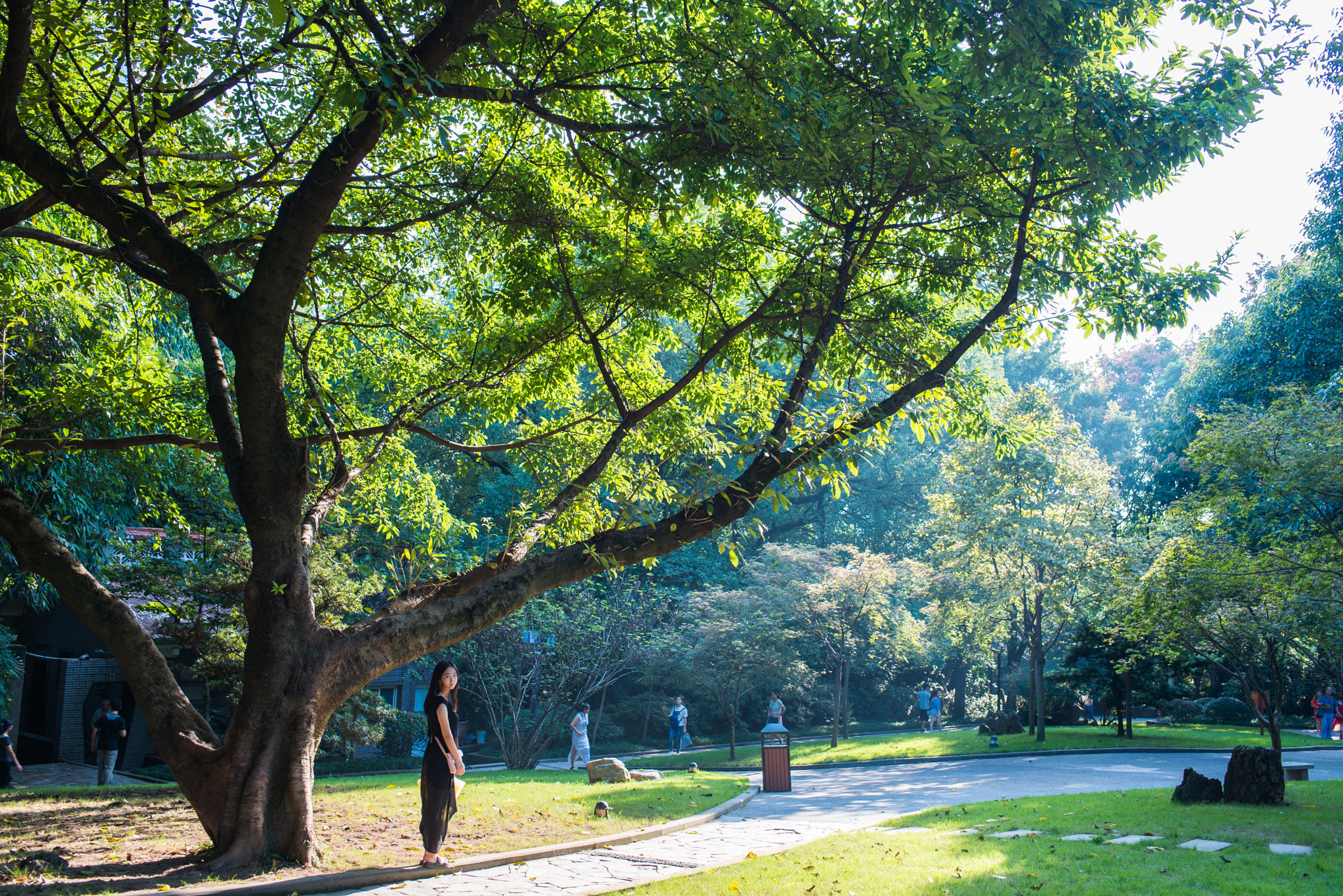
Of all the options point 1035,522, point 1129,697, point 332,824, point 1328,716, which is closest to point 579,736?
point 332,824

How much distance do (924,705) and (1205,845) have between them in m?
25.4

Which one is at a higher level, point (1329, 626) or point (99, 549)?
point (99, 549)

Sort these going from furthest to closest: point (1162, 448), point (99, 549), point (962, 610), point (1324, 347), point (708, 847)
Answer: point (1162, 448) < point (962, 610) < point (1324, 347) < point (99, 549) < point (708, 847)

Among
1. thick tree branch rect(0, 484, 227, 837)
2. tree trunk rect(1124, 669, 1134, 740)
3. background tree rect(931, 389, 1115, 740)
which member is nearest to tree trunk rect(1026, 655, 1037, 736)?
background tree rect(931, 389, 1115, 740)

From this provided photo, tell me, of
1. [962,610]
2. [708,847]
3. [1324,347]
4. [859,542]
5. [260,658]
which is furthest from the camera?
[859,542]

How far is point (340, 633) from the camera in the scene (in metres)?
7.26

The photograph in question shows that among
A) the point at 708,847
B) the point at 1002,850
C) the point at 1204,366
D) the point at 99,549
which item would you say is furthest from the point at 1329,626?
the point at 99,549

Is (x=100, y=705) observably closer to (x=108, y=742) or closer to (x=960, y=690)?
(x=108, y=742)

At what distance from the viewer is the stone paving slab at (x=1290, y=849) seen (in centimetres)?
718

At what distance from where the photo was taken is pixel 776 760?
553 inches

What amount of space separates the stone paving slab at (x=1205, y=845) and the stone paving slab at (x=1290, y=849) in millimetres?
→ 339

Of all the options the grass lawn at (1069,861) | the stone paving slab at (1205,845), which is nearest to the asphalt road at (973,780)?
the grass lawn at (1069,861)

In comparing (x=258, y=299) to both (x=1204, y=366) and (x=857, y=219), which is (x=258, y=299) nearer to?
(x=857, y=219)

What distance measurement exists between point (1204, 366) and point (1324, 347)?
5179mm
